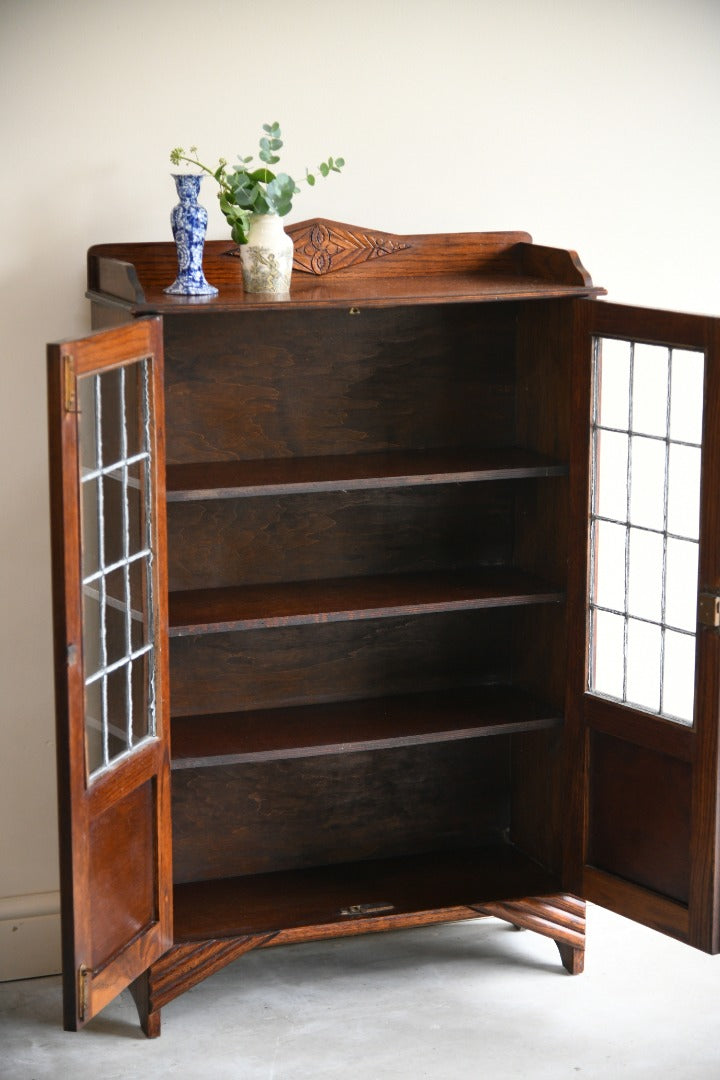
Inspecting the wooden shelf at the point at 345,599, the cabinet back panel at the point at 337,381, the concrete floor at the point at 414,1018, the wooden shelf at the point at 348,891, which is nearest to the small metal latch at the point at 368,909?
the wooden shelf at the point at 348,891

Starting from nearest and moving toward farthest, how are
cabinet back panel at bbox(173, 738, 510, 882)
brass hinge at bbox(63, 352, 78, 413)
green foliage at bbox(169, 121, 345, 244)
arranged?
1. brass hinge at bbox(63, 352, 78, 413)
2. green foliage at bbox(169, 121, 345, 244)
3. cabinet back panel at bbox(173, 738, 510, 882)

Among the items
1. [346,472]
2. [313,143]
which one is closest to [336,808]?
[346,472]

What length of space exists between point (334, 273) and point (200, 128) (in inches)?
19.3

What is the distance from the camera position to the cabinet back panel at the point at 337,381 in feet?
11.8

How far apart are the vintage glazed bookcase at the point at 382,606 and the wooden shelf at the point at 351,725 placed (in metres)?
0.01

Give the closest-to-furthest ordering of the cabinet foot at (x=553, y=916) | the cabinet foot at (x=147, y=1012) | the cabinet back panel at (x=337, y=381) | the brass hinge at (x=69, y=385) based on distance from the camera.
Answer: the brass hinge at (x=69, y=385) < the cabinet foot at (x=147, y=1012) < the cabinet back panel at (x=337, y=381) < the cabinet foot at (x=553, y=916)

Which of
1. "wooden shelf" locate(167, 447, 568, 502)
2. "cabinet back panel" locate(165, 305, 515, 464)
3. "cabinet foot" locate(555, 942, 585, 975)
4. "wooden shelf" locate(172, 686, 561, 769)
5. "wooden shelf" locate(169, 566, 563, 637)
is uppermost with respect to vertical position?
"cabinet back panel" locate(165, 305, 515, 464)

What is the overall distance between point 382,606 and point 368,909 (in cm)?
79

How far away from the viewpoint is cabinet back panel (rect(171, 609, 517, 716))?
3.73 m

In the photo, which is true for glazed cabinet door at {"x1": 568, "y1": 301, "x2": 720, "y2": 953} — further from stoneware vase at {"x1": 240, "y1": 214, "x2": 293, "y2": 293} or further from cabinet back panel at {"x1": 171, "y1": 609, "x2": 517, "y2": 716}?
stoneware vase at {"x1": 240, "y1": 214, "x2": 293, "y2": 293}

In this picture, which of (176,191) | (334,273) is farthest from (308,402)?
(176,191)

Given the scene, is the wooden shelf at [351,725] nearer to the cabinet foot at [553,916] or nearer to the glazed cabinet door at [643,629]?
the glazed cabinet door at [643,629]

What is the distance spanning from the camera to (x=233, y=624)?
3365 millimetres

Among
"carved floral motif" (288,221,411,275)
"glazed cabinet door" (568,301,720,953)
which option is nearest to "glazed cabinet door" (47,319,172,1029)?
"carved floral motif" (288,221,411,275)
